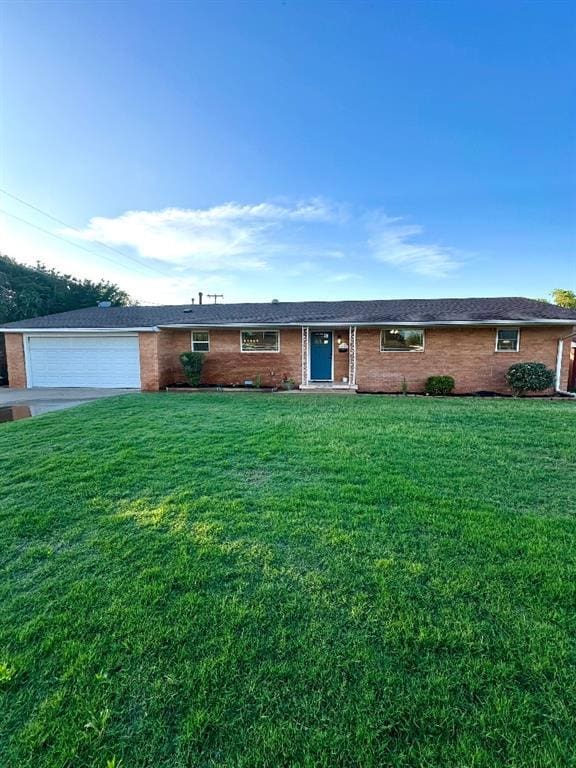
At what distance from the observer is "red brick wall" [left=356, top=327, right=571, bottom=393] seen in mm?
12388

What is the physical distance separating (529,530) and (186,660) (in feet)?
9.98

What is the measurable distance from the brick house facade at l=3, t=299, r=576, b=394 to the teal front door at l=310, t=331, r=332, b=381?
0.04 metres

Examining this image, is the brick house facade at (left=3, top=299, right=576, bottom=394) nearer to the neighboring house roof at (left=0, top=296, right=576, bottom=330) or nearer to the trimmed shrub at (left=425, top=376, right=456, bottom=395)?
the neighboring house roof at (left=0, top=296, right=576, bottom=330)

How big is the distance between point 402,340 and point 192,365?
817 cm

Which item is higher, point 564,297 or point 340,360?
point 564,297

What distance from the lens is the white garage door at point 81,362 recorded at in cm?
1370

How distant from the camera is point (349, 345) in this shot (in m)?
13.4

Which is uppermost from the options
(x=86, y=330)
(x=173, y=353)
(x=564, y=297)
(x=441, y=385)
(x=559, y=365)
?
(x=564, y=297)

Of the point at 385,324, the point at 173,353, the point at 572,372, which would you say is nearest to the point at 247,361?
the point at 173,353

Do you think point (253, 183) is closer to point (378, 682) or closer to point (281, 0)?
point (281, 0)

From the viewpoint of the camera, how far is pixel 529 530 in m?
3.14

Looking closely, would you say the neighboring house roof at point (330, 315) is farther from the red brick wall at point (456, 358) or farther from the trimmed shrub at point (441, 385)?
the trimmed shrub at point (441, 385)

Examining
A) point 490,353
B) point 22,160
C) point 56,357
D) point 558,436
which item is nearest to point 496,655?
point 558,436

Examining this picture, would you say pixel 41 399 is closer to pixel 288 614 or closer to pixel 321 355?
pixel 321 355
